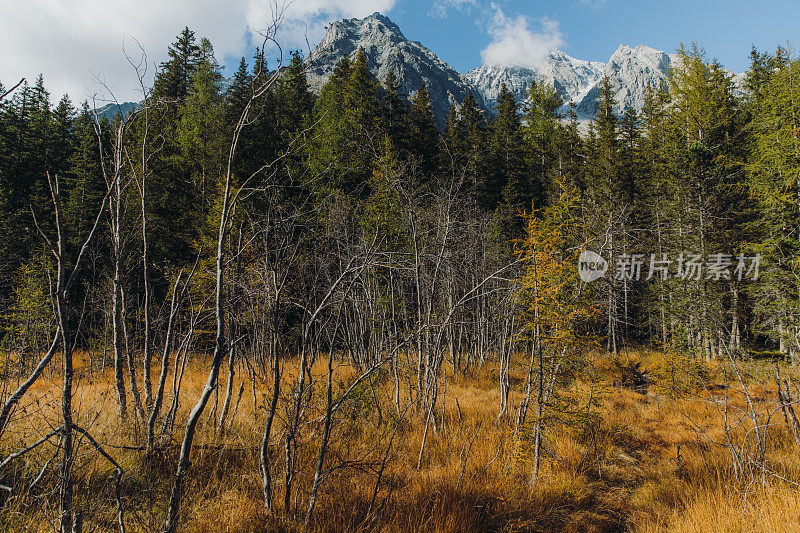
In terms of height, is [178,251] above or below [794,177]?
below

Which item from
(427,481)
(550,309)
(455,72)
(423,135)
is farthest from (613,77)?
(427,481)

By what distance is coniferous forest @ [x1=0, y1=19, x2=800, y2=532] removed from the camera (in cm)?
312

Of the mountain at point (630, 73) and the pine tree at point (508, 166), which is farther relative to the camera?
the mountain at point (630, 73)

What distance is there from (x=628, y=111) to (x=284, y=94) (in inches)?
1017

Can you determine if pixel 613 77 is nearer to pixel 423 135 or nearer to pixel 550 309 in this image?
pixel 423 135

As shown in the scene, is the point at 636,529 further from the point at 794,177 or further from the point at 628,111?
the point at 628,111

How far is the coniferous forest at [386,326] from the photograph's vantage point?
10.2ft

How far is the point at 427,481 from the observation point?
13.6 ft

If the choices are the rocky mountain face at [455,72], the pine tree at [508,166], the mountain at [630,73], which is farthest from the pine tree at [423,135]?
the mountain at [630,73]

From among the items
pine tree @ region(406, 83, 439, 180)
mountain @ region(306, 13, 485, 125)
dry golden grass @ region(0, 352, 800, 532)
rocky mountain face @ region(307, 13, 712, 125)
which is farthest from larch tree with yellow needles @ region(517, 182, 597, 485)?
mountain @ region(306, 13, 485, 125)

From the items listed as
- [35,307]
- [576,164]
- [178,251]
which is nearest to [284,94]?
[178,251]

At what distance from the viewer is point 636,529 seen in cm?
411

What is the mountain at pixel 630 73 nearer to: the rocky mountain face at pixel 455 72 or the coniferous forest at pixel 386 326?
the rocky mountain face at pixel 455 72

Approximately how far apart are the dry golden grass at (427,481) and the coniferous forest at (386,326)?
0.04 metres
